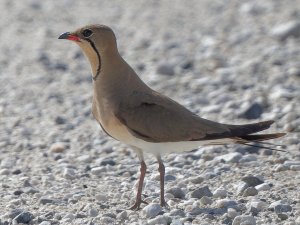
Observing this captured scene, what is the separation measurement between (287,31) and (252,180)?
21.1ft

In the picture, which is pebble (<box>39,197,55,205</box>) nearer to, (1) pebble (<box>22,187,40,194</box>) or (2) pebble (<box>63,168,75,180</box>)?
(1) pebble (<box>22,187,40,194</box>)

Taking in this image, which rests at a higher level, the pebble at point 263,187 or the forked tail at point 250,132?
the forked tail at point 250,132

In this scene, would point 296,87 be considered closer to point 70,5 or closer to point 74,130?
point 74,130

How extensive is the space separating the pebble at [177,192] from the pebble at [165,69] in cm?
510

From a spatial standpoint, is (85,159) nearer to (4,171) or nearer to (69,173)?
(69,173)

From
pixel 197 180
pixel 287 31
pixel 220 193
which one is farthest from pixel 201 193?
pixel 287 31

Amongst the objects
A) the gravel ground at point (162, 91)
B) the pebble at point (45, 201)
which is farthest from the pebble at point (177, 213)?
the pebble at point (45, 201)

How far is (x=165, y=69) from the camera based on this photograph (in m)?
13.5

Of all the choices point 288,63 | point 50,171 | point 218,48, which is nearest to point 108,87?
point 50,171

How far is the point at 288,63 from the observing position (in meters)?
13.1

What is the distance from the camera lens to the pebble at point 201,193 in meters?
8.20

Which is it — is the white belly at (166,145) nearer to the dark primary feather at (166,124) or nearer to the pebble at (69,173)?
the dark primary feather at (166,124)

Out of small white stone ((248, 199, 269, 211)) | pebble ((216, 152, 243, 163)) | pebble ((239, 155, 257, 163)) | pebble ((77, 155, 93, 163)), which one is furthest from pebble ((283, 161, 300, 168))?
pebble ((77, 155, 93, 163))

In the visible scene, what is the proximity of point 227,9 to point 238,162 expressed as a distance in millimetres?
7982
